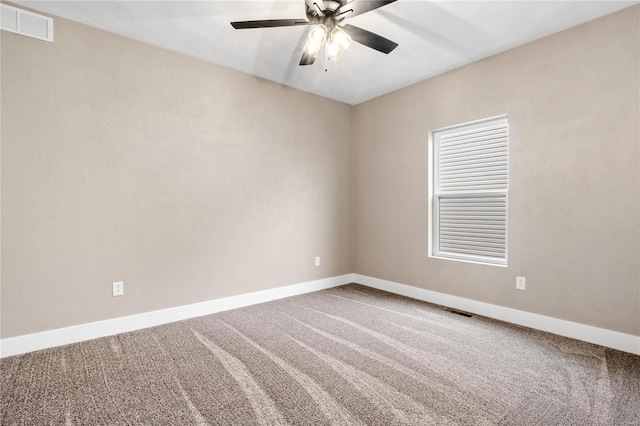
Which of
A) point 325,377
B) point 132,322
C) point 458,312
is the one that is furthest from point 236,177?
point 458,312

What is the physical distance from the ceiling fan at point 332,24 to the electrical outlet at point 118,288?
2.46m

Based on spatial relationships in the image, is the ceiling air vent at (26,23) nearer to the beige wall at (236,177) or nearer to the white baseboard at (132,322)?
the beige wall at (236,177)

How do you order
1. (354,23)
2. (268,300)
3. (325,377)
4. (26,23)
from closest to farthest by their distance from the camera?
1. (325,377)
2. (26,23)
3. (354,23)
4. (268,300)

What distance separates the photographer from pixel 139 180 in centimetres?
316

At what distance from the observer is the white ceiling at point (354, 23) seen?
262 cm

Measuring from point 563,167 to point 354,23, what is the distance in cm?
230

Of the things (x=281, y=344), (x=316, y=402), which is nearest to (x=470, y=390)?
(x=316, y=402)

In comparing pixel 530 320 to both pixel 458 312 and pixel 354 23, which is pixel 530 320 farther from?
pixel 354 23

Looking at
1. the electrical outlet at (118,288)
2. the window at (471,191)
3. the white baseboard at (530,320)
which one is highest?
the window at (471,191)

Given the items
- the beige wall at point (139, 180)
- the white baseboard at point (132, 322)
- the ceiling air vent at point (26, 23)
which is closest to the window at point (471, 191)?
the beige wall at point (139, 180)

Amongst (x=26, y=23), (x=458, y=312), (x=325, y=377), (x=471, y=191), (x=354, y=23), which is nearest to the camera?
(x=325, y=377)

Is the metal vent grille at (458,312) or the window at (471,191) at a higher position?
the window at (471,191)

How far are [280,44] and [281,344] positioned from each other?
281cm

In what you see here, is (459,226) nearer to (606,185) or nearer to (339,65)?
(606,185)
